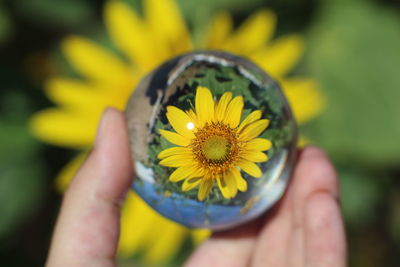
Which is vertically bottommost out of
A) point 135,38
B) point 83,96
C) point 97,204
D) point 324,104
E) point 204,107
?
point 97,204

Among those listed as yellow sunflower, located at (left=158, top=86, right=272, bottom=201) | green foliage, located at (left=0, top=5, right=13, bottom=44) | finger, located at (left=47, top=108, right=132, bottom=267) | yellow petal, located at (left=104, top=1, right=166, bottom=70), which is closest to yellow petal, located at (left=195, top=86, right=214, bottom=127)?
yellow sunflower, located at (left=158, top=86, right=272, bottom=201)

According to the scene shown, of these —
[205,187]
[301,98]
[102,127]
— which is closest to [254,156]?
[205,187]

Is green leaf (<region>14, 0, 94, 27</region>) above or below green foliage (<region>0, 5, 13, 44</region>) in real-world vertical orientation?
above

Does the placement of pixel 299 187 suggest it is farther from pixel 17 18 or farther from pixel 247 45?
pixel 17 18

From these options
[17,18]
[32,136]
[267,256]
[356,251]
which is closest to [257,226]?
[267,256]

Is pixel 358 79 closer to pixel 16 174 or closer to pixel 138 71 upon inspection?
pixel 138 71

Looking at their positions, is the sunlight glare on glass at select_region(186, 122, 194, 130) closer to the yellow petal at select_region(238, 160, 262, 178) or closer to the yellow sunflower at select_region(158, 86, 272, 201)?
the yellow sunflower at select_region(158, 86, 272, 201)

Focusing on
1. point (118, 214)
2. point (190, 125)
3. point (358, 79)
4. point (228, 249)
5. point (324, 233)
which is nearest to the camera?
point (190, 125)
